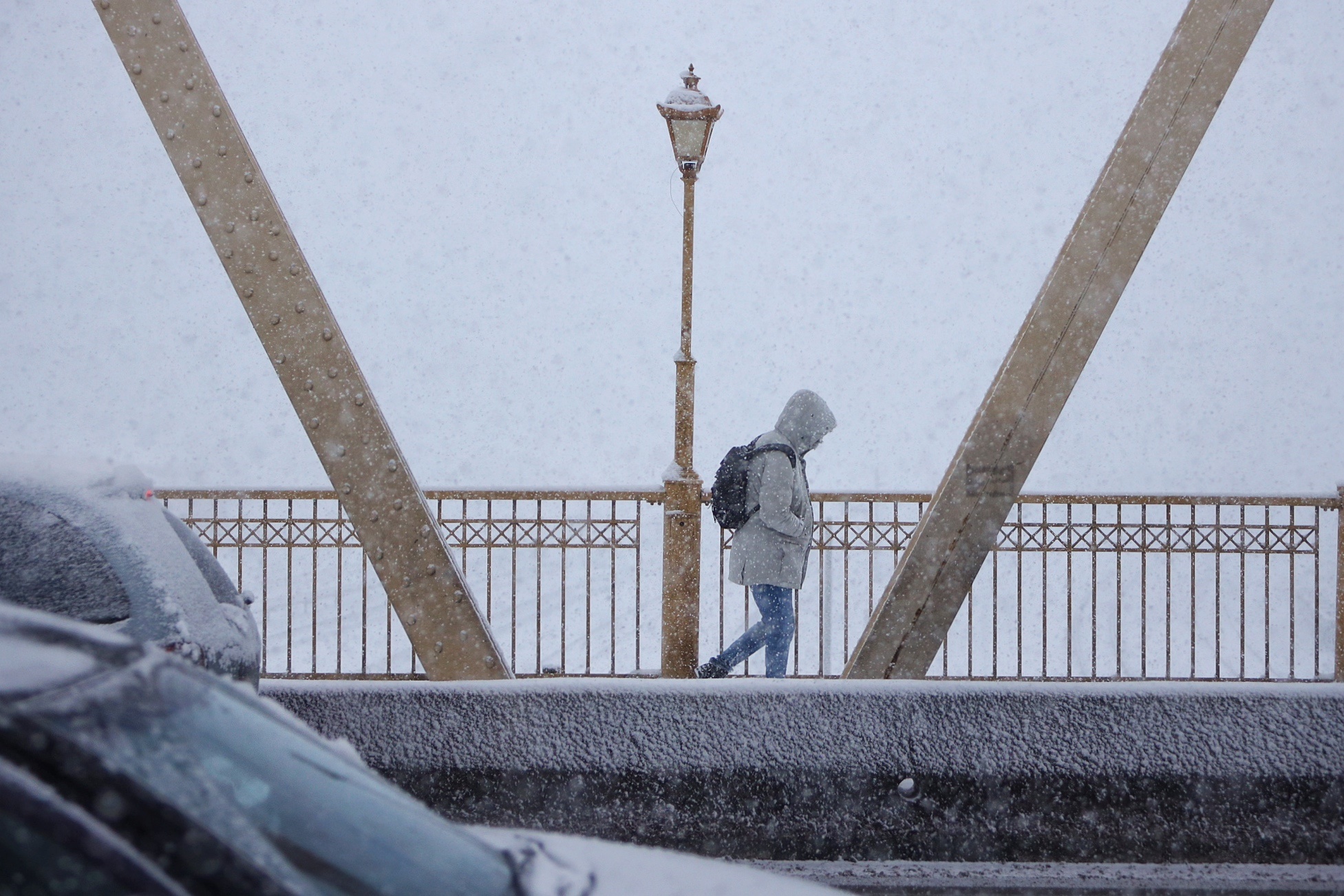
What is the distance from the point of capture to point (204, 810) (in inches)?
55.3

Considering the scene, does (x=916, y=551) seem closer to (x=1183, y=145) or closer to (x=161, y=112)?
(x=1183, y=145)

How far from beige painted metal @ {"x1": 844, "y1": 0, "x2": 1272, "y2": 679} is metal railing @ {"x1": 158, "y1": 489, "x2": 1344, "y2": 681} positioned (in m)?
2.20

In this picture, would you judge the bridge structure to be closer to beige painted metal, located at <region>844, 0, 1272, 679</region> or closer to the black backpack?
beige painted metal, located at <region>844, 0, 1272, 679</region>

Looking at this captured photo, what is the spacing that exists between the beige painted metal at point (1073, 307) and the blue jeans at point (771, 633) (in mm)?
1118

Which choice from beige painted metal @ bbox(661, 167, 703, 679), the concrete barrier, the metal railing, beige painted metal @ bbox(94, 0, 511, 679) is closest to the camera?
the concrete barrier

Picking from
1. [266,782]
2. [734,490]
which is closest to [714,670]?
[734,490]

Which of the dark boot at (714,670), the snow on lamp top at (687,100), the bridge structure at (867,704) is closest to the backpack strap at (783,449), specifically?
the bridge structure at (867,704)

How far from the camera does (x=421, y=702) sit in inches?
172

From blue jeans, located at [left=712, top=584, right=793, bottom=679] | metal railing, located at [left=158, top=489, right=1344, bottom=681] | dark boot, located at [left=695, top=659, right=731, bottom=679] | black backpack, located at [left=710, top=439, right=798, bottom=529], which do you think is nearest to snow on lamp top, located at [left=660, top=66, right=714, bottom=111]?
black backpack, located at [left=710, top=439, right=798, bottom=529]

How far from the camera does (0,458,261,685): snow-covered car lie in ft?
11.0

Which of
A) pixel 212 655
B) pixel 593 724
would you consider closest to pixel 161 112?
pixel 212 655

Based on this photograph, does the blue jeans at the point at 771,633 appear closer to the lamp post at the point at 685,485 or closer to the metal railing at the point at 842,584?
the lamp post at the point at 685,485

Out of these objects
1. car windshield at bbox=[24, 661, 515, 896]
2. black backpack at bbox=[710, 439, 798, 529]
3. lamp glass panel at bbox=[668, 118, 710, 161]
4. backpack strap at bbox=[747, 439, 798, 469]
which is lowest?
car windshield at bbox=[24, 661, 515, 896]

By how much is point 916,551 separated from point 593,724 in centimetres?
201
